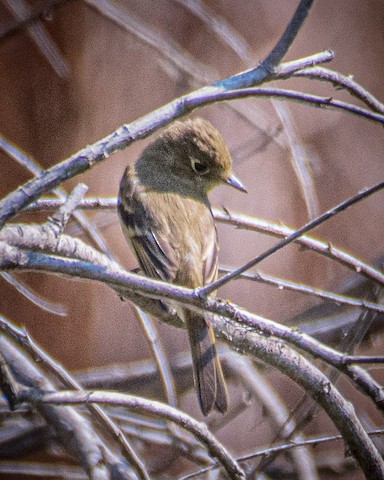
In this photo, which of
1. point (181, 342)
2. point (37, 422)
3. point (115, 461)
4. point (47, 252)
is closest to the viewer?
point (47, 252)

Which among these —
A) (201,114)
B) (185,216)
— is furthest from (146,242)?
(201,114)

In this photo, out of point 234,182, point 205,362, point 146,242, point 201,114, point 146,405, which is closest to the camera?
point 146,405

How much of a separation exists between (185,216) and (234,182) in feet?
0.60

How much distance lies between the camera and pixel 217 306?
100cm

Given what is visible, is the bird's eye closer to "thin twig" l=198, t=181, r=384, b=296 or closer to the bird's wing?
the bird's wing

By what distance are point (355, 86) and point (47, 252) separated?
594 mm

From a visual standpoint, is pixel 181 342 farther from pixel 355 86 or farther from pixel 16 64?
pixel 355 86

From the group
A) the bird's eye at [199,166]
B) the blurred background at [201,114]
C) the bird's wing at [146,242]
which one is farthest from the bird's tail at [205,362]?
the bird's eye at [199,166]

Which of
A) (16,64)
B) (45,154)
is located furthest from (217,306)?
(16,64)

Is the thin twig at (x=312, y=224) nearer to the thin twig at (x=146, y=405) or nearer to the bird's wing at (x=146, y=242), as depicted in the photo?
the thin twig at (x=146, y=405)

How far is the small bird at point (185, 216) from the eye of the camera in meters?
1.42

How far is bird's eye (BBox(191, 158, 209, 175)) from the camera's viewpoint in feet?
6.15

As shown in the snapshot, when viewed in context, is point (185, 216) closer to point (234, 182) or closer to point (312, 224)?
point (234, 182)

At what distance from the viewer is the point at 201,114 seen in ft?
6.64
